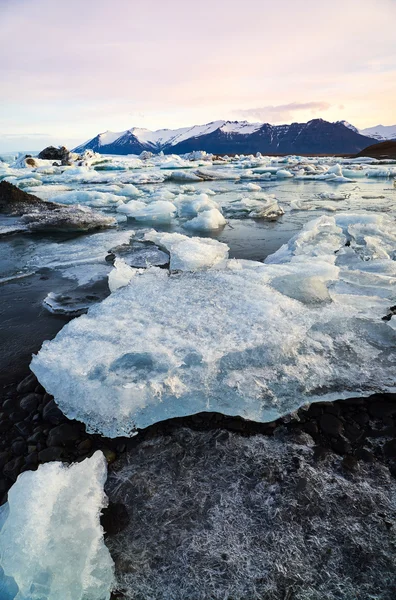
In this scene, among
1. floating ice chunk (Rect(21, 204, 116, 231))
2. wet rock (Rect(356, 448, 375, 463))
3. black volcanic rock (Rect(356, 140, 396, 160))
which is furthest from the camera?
black volcanic rock (Rect(356, 140, 396, 160))

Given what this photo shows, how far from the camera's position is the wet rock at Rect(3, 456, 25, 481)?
72.5 inches

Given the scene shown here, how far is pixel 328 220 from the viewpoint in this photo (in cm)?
714

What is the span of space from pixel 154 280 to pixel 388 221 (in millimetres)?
6165

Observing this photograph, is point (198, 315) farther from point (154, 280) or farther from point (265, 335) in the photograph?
point (154, 280)

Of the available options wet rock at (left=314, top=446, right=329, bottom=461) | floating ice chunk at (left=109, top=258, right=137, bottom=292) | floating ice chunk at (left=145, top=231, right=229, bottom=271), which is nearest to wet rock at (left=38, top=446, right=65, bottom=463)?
wet rock at (left=314, top=446, right=329, bottom=461)

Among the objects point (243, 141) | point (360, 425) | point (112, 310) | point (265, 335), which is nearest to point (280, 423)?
point (360, 425)

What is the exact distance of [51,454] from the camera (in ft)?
6.44

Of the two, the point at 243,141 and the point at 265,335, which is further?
the point at 243,141

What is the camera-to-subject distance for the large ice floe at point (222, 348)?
2.17 metres

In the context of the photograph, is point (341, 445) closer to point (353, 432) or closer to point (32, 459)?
point (353, 432)

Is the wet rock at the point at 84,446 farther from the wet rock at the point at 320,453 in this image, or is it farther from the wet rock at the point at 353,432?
the wet rock at the point at 353,432

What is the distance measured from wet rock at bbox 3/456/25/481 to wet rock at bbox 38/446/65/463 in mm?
103

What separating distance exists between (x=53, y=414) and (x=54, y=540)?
3.14ft

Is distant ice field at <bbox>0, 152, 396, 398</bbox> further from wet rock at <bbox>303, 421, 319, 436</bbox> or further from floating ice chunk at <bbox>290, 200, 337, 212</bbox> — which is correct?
wet rock at <bbox>303, 421, 319, 436</bbox>
